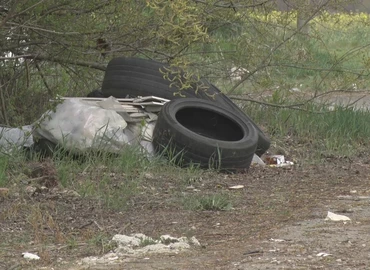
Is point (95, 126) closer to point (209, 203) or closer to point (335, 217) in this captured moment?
point (209, 203)

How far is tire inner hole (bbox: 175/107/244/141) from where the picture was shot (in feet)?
30.1

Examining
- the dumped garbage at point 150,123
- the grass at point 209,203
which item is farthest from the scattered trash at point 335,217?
the dumped garbage at point 150,123

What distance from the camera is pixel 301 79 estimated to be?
632 inches

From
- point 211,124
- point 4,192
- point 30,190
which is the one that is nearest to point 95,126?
point 30,190

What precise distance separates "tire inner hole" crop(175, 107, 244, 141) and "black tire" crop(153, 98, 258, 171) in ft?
0.09

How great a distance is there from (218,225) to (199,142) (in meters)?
2.01

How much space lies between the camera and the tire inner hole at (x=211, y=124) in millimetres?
9172

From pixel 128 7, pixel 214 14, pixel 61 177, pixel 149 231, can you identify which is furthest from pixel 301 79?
pixel 149 231

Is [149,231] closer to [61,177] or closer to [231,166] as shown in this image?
[61,177]

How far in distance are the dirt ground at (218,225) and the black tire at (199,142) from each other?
153 mm

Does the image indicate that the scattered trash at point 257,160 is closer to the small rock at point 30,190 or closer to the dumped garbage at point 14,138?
the dumped garbage at point 14,138

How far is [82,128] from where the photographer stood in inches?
325

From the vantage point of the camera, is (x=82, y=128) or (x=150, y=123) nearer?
(x=82, y=128)

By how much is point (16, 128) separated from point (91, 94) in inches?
50.7
